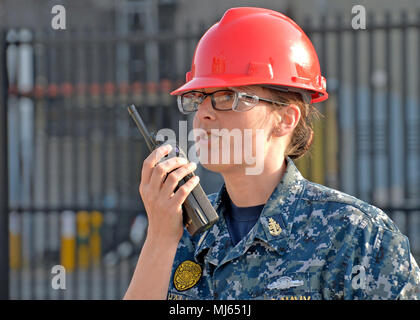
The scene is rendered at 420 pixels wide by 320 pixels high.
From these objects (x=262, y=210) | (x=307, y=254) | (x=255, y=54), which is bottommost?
(x=307, y=254)

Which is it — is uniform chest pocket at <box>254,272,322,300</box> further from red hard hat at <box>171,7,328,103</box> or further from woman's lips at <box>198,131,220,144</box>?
red hard hat at <box>171,7,328,103</box>

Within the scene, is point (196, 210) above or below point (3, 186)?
above

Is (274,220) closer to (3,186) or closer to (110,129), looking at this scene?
(110,129)

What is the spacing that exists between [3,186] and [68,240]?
1.28 m

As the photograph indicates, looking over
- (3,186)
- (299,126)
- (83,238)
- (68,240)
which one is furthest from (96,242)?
(299,126)

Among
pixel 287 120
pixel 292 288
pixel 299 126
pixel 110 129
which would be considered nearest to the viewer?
pixel 292 288

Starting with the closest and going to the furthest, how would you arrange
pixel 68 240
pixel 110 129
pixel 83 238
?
pixel 110 129 < pixel 83 238 < pixel 68 240

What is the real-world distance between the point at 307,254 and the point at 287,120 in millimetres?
525

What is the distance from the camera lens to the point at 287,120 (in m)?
2.05

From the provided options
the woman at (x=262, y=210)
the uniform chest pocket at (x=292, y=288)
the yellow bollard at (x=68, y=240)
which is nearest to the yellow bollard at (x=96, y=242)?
the yellow bollard at (x=68, y=240)

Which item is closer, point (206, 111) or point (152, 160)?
point (152, 160)

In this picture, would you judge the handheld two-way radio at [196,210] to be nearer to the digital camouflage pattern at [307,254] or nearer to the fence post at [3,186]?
the digital camouflage pattern at [307,254]

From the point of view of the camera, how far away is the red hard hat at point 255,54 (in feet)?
6.67

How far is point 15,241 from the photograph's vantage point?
6352 millimetres
